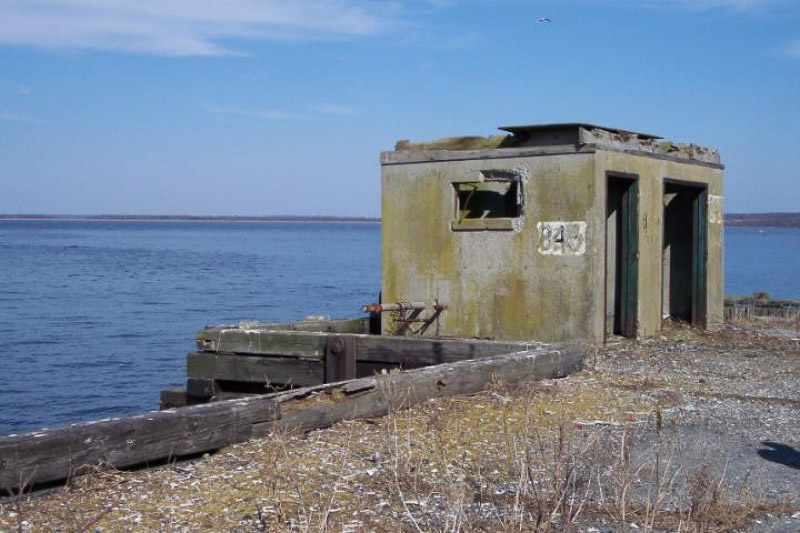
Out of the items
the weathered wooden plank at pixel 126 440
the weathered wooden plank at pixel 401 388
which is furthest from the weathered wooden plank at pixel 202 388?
the weathered wooden plank at pixel 126 440

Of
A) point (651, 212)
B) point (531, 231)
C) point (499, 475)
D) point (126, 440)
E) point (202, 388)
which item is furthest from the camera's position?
point (651, 212)

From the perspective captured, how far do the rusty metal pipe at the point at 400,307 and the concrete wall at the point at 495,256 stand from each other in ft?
0.37

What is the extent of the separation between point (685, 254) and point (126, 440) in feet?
39.9

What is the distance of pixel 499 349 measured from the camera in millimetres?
11062

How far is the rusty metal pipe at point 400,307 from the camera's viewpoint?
524 inches

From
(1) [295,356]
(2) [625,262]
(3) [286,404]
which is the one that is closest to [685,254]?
(2) [625,262]

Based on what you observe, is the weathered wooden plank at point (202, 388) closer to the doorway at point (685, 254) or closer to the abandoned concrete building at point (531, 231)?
the abandoned concrete building at point (531, 231)

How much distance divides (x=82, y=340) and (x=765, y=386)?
19940 millimetres

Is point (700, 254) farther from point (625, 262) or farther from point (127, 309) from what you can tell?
point (127, 309)

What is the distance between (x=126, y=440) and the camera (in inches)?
258

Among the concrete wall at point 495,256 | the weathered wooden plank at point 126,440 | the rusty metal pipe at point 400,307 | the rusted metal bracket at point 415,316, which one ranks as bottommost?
the weathered wooden plank at point 126,440

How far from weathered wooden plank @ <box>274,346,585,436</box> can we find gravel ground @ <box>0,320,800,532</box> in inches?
5.5

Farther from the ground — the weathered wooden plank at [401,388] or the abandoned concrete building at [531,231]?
the abandoned concrete building at [531,231]

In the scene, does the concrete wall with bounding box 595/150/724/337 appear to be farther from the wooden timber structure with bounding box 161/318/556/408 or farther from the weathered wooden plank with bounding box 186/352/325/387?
the weathered wooden plank with bounding box 186/352/325/387
